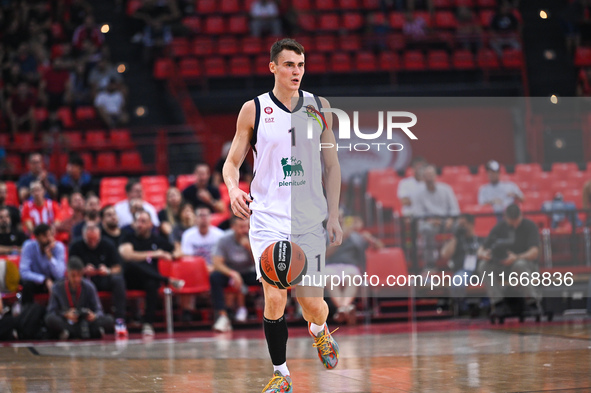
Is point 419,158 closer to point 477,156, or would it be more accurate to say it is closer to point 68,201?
point 477,156

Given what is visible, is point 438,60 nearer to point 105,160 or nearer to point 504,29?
point 504,29

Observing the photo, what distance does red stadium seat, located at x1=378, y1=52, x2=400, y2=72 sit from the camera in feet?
60.5

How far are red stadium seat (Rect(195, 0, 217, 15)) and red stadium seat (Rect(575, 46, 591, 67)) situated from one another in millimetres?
8272

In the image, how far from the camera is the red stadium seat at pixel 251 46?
18844mm

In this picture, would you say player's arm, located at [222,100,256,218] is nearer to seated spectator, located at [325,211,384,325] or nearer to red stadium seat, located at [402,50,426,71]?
seated spectator, located at [325,211,384,325]

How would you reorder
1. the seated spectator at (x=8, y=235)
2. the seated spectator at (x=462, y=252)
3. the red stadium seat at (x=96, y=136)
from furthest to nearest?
the red stadium seat at (x=96, y=136)
the seated spectator at (x=8, y=235)
the seated spectator at (x=462, y=252)

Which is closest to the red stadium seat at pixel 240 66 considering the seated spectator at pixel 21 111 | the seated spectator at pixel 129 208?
the seated spectator at pixel 21 111

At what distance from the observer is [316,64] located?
727 inches

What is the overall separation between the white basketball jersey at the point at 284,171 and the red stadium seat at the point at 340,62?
1308 centimetres

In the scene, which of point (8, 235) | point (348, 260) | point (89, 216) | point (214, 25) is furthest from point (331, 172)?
point (214, 25)

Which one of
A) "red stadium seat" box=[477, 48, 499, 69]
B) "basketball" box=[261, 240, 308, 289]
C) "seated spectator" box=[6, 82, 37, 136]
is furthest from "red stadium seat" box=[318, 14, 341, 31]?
"basketball" box=[261, 240, 308, 289]

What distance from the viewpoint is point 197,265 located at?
37.7 feet

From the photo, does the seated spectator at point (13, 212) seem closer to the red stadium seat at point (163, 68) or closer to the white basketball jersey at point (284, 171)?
the red stadium seat at point (163, 68)

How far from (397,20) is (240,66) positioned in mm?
4000
